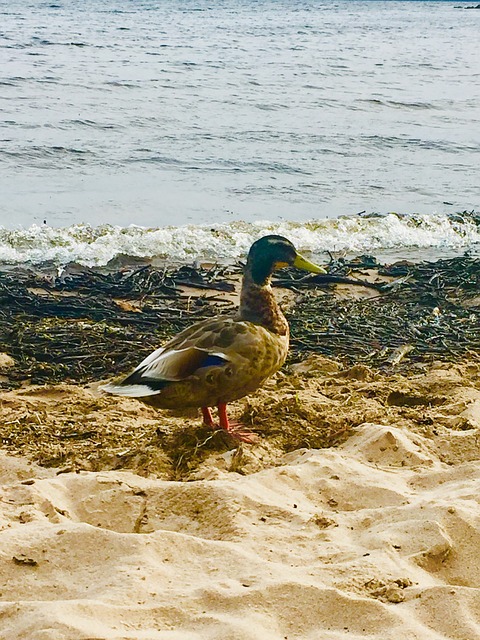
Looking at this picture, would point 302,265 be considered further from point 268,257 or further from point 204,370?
point 204,370

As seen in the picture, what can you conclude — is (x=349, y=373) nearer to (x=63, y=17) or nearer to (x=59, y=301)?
(x=59, y=301)

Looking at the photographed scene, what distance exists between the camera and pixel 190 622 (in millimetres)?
Answer: 2438

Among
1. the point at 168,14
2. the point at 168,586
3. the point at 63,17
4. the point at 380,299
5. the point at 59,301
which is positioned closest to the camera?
the point at 168,586

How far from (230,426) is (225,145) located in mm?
11044

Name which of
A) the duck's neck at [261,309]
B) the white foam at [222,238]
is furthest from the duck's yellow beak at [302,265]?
the white foam at [222,238]

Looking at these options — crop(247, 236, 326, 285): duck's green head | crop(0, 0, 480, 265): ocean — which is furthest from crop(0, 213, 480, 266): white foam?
crop(247, 236, 326, 285): duck's green head

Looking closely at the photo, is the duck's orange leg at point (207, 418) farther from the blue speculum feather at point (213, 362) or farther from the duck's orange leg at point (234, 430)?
the blue speculum feather at point (213, 362)

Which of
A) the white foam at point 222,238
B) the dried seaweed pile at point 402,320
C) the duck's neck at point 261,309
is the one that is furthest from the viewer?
the white foam at point 222,238

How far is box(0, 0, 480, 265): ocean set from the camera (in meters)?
10.3

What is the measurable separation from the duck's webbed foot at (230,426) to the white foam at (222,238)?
4779 millimetres

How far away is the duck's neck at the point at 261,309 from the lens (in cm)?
470

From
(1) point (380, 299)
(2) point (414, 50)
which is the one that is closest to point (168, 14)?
(2) point (414, 50)

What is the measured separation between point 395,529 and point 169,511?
34.4 inches

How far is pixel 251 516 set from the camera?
3.32 m
